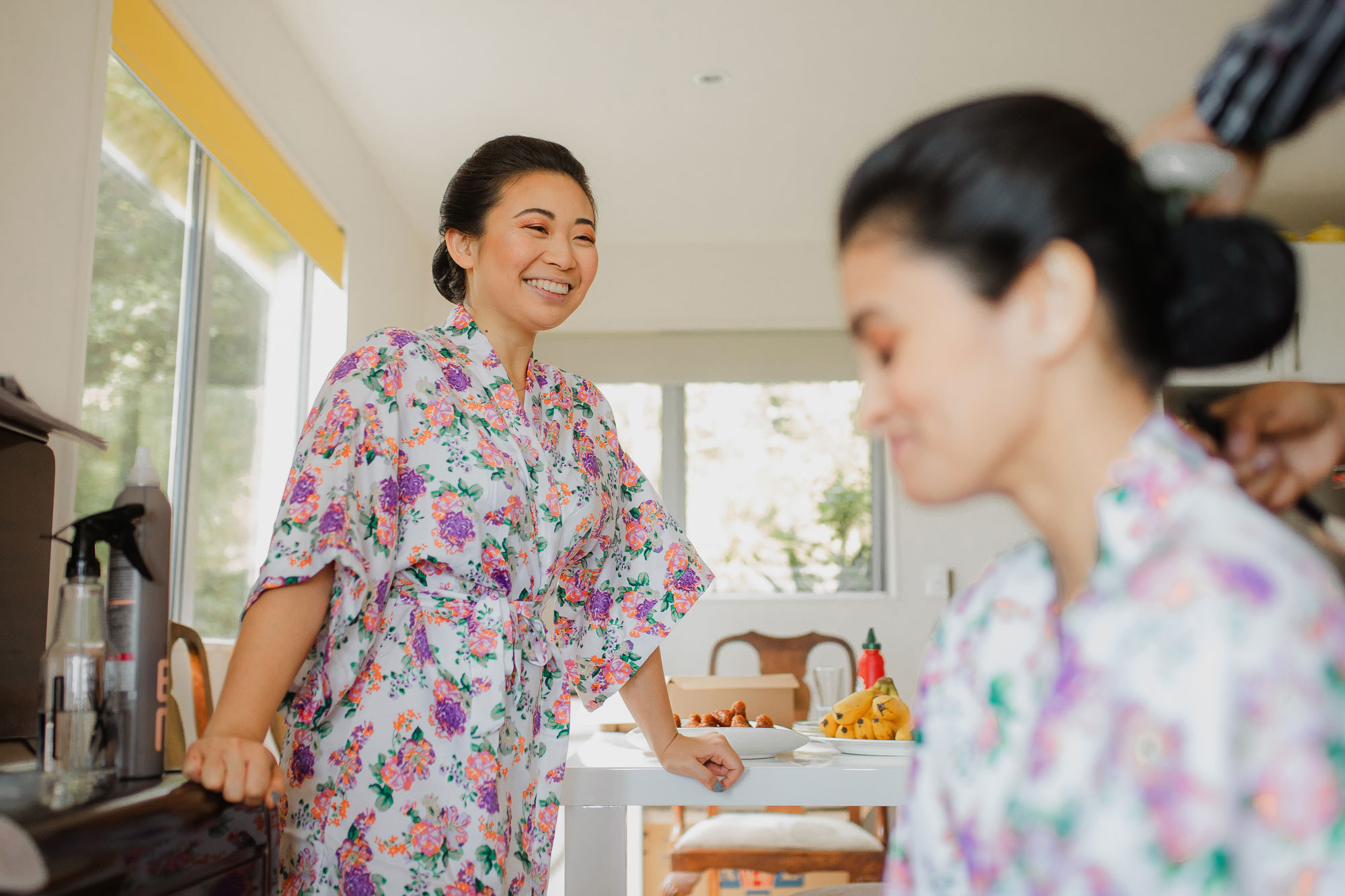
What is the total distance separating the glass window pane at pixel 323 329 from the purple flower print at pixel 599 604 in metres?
2.55

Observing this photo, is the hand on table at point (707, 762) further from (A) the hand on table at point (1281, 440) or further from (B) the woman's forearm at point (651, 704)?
(A) the hand on table at point (1281, 440)

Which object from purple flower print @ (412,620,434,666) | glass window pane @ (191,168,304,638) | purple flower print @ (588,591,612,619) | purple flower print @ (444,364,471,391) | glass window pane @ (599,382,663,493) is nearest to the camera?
purple flower print @ (412,620,434,666)

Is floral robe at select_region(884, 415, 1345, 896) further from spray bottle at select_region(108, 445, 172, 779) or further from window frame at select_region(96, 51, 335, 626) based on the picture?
window frame at select_region(96, 51, 335, 626)

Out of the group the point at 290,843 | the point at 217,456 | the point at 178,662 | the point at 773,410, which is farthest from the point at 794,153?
the point at 290,843

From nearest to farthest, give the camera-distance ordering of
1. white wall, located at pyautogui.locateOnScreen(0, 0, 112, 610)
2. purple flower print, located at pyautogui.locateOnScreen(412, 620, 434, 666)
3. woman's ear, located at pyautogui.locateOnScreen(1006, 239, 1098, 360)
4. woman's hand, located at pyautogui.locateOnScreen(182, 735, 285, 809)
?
woman's ear, located at pyautogui.locateOnScreen(1006, 239, 1098, 360), woman's hand, located at pyautogui.locateOnScreen(182, 735, 285, 809), purple flower print, located at pyautogui.locateOnScreen(412, 620, 434, 666), white wall, located at pyautogui.locateOnScreen(0, 0, 112, 610)

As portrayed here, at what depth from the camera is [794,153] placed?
3.96 m

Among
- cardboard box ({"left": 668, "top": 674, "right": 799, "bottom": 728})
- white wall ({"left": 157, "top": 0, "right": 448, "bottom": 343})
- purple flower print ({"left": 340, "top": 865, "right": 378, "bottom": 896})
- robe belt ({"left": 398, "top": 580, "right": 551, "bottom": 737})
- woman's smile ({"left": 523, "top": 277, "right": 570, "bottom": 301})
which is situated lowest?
purple flower print ({"left": 340, "top": 865, "right": 378, "bottom": 896})

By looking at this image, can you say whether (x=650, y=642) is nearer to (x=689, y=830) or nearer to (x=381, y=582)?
(x=381, y=582)

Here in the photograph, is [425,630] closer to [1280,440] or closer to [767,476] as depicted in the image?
[1280,440]

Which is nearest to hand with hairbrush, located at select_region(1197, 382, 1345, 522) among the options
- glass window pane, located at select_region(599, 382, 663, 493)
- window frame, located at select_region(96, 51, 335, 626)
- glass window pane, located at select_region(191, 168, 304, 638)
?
window frame, located at select_region(96, 51, 335, 626)

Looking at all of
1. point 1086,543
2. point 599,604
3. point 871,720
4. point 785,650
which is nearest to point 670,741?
point 599,604

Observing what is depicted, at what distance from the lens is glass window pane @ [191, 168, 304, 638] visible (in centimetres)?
291

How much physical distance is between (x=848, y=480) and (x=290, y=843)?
13.4 ft

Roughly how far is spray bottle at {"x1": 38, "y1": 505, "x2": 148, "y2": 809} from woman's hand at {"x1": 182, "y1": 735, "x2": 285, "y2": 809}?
0.07m
